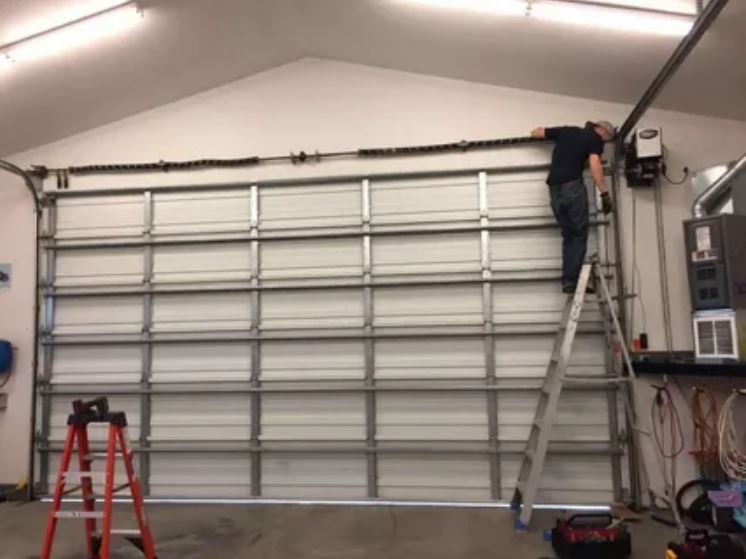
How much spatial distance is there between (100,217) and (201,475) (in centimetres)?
261

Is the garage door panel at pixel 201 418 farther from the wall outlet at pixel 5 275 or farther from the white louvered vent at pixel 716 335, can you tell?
the white louvered vent at pixel 716 335

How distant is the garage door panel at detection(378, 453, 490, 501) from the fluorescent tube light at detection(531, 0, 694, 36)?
3.46m

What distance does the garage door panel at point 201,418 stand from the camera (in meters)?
5.03

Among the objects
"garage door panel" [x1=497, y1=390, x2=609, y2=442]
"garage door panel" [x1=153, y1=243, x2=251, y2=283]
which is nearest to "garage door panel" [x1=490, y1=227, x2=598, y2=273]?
"garage door panel" [x1=497, y1=390, x2=609, y2=442]

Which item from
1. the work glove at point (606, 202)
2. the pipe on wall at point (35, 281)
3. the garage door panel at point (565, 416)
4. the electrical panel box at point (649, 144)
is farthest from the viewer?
the pipe on wall at point (35, 281)

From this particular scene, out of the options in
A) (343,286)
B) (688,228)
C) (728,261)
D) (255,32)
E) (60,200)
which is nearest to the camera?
(728,261)

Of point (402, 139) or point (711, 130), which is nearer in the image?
point (711, 130)

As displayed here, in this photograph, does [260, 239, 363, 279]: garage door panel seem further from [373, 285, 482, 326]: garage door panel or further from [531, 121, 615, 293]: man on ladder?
[531, 121, 615, 293]: man on ladder

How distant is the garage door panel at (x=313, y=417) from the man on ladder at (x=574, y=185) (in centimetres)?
209

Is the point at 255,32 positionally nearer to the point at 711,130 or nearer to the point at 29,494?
the point at 711,130

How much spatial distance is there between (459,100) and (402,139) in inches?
24.4

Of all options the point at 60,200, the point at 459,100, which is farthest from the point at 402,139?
the point at 60,200

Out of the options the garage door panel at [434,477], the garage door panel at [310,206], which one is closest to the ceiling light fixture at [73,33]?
the garage door panel at [310,206]

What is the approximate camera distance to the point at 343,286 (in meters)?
5.00
